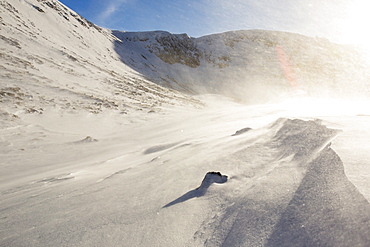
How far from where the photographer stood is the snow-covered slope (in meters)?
32.9

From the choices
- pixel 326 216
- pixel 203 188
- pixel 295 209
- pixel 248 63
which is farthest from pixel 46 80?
pixel 248 63

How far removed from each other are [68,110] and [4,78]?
3364mm

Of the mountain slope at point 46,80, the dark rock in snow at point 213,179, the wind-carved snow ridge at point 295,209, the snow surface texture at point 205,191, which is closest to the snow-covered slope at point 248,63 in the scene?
the mountain slope at point 46,80

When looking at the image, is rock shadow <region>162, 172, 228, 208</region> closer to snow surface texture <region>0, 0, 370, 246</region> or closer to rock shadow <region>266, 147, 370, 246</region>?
snow surface texture <region>0, 0, 370, 246</region>

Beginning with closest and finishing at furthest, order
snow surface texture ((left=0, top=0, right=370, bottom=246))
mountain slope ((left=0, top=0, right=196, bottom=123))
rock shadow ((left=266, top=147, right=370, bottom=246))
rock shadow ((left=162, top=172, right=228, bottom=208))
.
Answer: rock shadow ((left=266, top=147, right=370, bottom=246)) < snow surface texture ((left=0, top=0, right=370, bottom=246)) < rock shadow ((left=162, top=172, right=228, bottom=208)) < mountain slope ((left=0, top=0, right=196, bottom=123))

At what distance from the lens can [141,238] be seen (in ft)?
3.47

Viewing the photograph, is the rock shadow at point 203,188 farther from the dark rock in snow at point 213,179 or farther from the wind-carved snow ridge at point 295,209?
the wind-carved snow ridge at point 295,209

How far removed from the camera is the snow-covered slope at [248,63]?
3291 cm

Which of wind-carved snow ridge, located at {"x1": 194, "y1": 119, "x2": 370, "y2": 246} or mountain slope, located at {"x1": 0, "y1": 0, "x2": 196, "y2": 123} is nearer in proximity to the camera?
→ wind-carved snow ridge, located at {"x1": 194, "y1": 119, "x2": 370, "y2": 246}

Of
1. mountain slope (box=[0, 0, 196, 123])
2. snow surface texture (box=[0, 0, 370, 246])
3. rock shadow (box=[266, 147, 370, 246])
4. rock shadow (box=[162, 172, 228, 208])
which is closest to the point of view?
rock shadow (box=[266, 147, 370, 246])

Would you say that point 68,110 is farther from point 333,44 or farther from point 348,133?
point 333,44

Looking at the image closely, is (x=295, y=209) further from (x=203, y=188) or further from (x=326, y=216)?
(x=203, y=188)

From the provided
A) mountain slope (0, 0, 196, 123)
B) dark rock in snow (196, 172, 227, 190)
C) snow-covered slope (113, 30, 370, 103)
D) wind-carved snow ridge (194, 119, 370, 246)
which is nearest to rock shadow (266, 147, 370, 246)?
wind-carved snow ridge (194, 119, 370, 246)

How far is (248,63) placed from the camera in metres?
40.8
